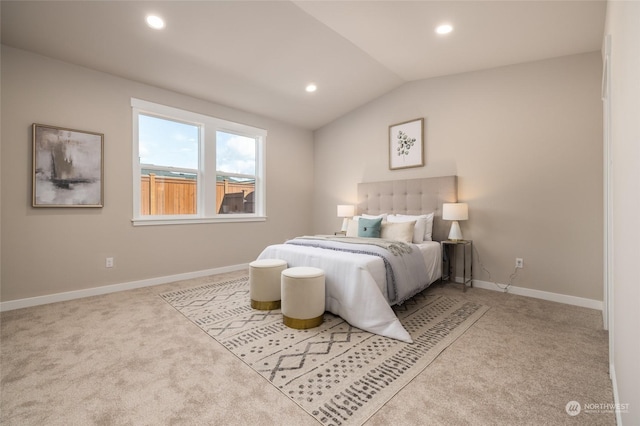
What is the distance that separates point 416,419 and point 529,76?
3788mm

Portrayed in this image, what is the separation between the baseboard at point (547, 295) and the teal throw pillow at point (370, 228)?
146cm

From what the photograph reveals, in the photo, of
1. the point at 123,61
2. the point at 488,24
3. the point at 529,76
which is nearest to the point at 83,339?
the point at 123,61

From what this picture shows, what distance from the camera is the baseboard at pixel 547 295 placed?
9.98ft

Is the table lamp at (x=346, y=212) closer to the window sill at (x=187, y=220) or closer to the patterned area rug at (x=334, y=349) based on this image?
the window sill at (x=187, y=220)

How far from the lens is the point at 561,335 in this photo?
2354mm

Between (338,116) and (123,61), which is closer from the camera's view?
→ (123,61)

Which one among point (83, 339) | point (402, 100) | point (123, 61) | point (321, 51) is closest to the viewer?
point (83, 339)

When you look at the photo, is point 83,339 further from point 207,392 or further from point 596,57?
point 596,57

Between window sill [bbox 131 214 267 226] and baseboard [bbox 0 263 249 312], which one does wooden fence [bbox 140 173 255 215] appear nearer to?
window sill [bbox 131 214 267 226]

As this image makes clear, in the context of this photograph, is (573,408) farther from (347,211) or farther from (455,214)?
(347,211)

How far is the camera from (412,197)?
4309 millimetres

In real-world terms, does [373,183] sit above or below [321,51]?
below

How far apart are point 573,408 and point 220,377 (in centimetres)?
193
